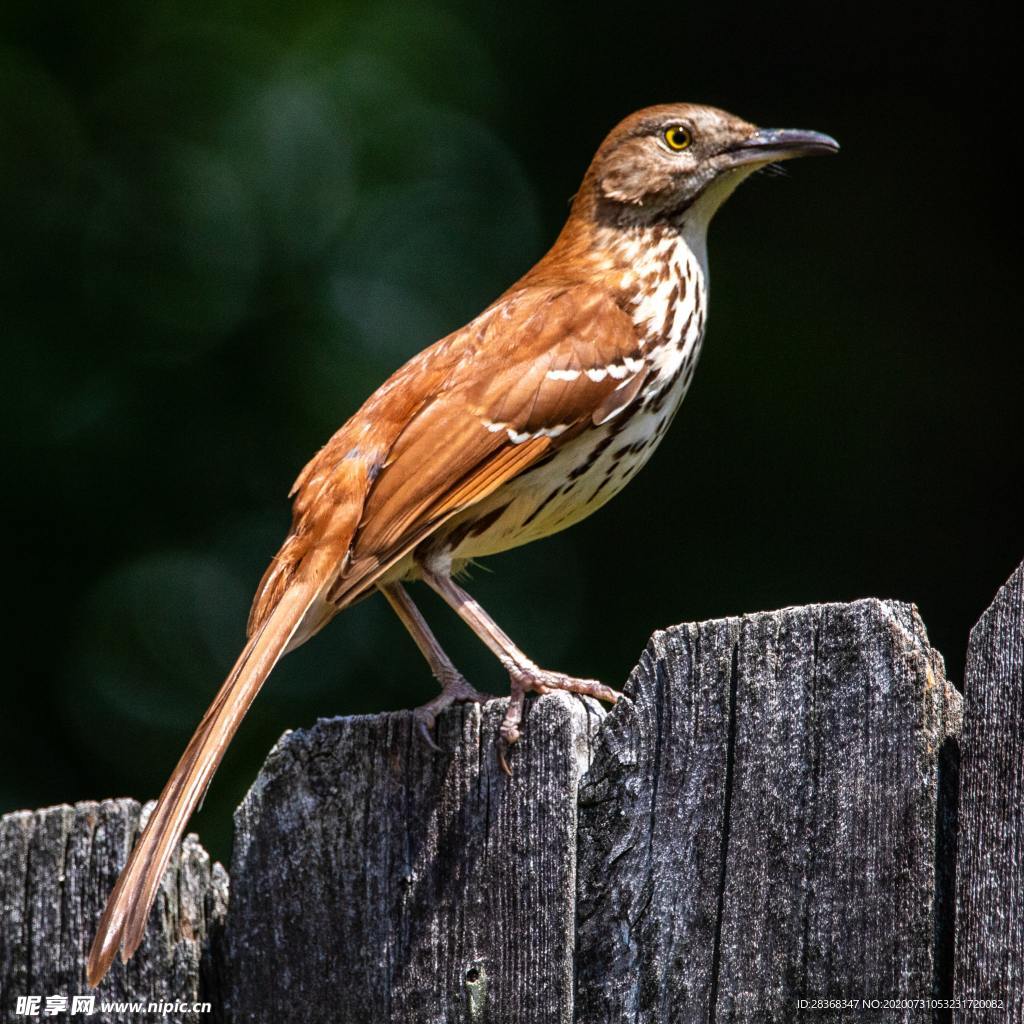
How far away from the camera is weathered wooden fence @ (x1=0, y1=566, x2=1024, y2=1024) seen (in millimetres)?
1747

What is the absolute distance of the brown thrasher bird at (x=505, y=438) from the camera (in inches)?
111

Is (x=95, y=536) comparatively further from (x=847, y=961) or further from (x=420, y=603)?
(x=847, y=961)

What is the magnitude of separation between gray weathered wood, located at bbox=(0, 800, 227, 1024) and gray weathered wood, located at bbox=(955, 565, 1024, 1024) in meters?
1.07

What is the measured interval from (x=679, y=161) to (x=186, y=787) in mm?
2197

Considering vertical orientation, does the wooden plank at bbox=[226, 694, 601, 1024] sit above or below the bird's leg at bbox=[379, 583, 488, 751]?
below

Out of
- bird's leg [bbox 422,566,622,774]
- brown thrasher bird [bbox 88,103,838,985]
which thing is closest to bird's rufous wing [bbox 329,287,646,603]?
brown thrasher bird [bbox 88,103,838,985]

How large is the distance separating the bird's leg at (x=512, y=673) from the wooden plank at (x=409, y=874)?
0.09 feet

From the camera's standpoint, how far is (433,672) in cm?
293

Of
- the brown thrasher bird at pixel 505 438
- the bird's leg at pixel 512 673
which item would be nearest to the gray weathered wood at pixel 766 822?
the bird's leg at pixel 512 673

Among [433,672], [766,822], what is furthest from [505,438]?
[766,822]

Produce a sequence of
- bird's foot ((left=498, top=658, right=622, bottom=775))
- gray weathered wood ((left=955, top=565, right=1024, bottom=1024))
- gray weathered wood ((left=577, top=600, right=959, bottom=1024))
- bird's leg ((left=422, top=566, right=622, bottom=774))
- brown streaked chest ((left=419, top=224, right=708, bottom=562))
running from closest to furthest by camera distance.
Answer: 1. gray weathered wood ((left=955, top=565, right=1024, bottom=1024))
2. gray weathered wood ((left=577, top=600, right=959, bottom=1024))
3. bird's leg ((left=422, top=566, right=622, bottom=774))
4. bird's foot ((left=498, top=658, right=622, bottom=775))
5. brown streaked chest ((left=419, top=224, right=708, bottom=562))

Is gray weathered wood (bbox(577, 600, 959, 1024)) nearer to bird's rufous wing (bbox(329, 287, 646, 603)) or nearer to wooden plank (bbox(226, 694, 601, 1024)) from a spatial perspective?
wooden plank (bbox(226, 694, 601, 1024))

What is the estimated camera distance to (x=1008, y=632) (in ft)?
5.70

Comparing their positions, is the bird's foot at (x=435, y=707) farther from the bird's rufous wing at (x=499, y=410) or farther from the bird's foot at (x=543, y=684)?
the bird's rufous wing at (x=499, y=410)
